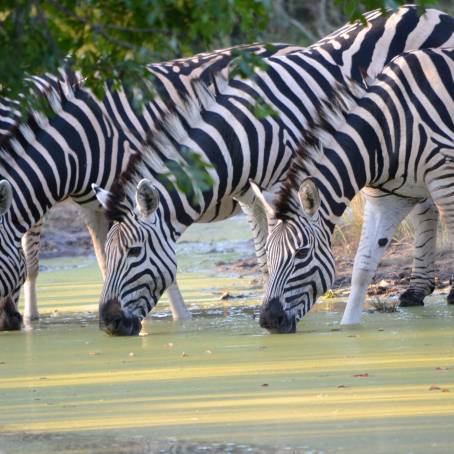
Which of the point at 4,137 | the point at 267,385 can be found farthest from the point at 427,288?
the point at 267,385

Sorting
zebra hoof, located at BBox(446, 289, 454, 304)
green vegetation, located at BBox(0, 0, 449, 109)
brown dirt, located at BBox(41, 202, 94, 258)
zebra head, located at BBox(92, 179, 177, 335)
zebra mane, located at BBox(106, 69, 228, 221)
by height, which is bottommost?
brown dirt, located at BBox(41, 202, 94, 258)

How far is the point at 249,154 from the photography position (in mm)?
10430

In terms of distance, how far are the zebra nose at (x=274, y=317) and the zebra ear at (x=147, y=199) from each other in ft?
3.75

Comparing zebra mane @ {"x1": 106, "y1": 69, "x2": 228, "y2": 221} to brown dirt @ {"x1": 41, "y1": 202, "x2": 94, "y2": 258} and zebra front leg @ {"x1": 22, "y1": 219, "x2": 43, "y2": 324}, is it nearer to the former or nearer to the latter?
zebra front leg @ {"x1": 22, "y1": 219, "x2": 43, "y2": 324}

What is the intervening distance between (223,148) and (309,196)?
1166mm

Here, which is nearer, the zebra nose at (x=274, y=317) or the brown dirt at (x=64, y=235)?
the zebra nose at (x=274, y=317)

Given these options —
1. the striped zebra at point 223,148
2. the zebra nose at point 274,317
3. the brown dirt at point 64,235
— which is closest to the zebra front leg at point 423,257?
the striped zebra at point 223,148

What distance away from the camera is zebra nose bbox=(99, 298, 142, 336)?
9.43m

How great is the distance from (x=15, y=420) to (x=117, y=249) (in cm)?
323

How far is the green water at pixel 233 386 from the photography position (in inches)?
225

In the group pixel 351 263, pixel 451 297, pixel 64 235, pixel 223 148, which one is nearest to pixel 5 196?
pixel 223 148

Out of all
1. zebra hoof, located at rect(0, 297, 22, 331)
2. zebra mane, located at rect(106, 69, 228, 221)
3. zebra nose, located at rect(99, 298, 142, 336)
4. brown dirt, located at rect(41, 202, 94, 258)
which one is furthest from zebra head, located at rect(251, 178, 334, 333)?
brown dirt, located at rect(41, 202, 94, 258)

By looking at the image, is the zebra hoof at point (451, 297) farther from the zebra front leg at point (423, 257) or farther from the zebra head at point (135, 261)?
the zebra head at point (135, 261)

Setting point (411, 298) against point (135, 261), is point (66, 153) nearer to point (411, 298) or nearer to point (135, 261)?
point (135, 261)
